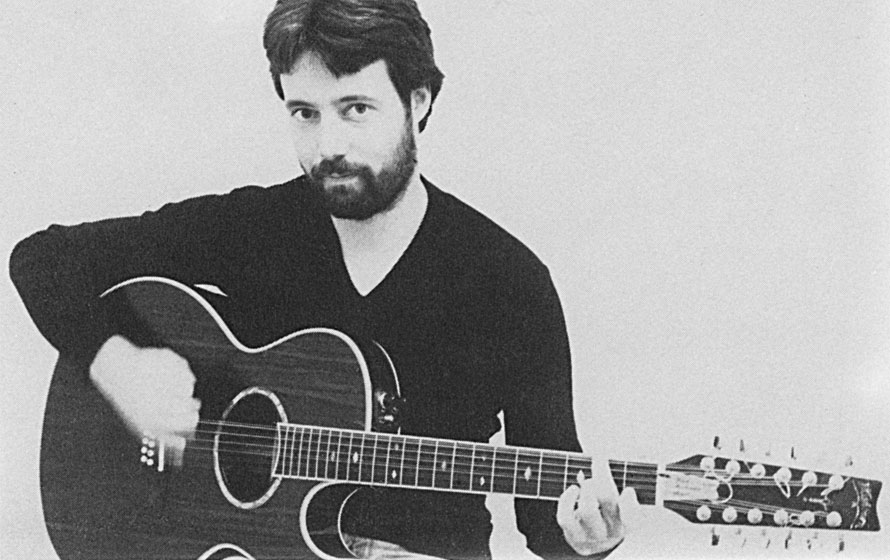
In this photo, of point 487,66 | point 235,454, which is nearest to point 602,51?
point 487,66

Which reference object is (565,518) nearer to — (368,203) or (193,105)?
(368,203)

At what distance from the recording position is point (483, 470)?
62.1 inches

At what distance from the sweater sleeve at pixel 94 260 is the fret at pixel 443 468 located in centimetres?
49

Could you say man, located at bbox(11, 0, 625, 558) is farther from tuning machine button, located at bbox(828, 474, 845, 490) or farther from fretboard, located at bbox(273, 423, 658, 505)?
tuning machine button, located at bbox(828, 474, 845, 490)

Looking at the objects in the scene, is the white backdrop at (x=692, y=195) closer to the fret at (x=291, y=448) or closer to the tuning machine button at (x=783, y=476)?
the tuning machine button at (x=783, y=476)

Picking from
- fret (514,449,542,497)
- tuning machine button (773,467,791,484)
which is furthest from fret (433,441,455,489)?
tuning machine button (773,467,791,484)

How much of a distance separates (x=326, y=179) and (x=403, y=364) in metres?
0.31

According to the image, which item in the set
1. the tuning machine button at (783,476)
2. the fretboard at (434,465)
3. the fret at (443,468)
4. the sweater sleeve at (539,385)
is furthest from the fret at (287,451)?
the tuning machine button at (783,476)

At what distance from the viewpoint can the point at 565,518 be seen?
1.59m

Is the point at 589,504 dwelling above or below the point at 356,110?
below

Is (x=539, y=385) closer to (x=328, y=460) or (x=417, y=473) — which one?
(x=417, y=473)

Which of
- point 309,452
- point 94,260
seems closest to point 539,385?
point 309,452

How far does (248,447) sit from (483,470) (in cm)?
36

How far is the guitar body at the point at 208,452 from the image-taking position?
1615 mm
